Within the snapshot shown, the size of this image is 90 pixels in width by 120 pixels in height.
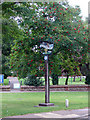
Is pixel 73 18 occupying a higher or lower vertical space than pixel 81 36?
higher

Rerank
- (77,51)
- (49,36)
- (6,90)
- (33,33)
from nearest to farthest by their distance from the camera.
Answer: (49,36) < (33,33) < (77,51) < (6,90)

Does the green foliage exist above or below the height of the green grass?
above

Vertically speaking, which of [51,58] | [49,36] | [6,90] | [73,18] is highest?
[73,18]

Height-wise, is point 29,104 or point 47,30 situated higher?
point 47,30

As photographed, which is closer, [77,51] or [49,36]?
[49,36]

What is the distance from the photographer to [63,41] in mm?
19688

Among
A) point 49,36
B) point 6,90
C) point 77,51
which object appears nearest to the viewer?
point 49,36

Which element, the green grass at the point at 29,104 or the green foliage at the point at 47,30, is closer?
the green grass at the point at 29,104

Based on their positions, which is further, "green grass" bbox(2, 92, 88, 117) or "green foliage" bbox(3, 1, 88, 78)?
"green foliage" bbox(3, 1, 88, 78)

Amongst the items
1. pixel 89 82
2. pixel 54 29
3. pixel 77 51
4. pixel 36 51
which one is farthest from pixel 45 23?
pixel 89 82

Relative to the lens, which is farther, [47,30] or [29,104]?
[29,104]

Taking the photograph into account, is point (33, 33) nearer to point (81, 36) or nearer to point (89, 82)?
point (81, 36)

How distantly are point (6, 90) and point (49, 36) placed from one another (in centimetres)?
1781

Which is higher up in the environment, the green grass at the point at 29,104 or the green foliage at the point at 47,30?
the green foliage at the point at 47,30
